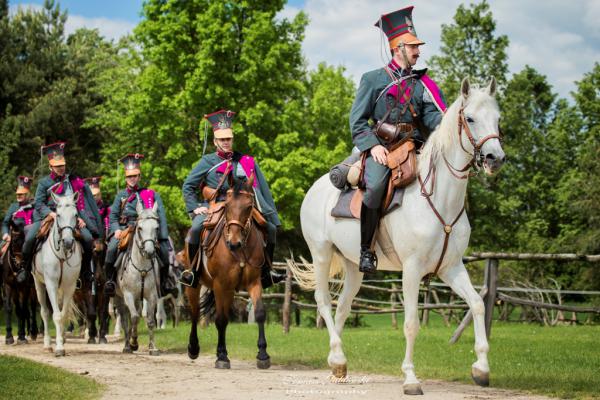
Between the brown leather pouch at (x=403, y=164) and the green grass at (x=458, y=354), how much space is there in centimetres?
243

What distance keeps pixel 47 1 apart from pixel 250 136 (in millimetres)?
14288

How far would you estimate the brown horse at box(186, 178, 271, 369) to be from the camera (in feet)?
38.8

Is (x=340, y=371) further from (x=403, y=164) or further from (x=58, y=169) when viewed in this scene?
(x=58, y=169)

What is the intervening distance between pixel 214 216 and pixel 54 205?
519 cm

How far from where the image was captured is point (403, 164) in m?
9.09

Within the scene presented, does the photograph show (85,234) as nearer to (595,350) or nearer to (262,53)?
(595,350)

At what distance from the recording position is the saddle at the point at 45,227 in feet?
52.4

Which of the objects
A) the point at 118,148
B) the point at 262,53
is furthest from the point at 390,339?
the point at 118,148

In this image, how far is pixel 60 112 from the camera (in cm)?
3722

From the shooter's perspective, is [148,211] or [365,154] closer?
[365,154]

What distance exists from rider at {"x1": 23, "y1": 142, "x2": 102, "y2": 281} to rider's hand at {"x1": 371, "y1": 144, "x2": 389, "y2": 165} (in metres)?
7.65

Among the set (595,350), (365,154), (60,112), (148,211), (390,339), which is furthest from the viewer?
(60,112)

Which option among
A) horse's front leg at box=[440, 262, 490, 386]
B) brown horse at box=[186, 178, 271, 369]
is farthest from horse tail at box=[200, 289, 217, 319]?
horse's front leg at box=[440, 262, 490, 386]

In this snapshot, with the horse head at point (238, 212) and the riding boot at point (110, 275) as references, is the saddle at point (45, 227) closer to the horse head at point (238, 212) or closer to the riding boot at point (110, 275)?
the riding boot at point (110, 275)
